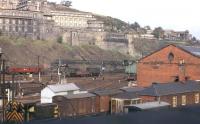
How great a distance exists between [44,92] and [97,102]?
5.01 meters

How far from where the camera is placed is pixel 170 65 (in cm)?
4441

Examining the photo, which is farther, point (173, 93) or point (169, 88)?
point (169, 88)

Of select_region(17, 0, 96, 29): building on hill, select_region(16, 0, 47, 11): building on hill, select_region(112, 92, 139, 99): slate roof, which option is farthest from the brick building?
select_region(16, 0, 47, 11): building on hill

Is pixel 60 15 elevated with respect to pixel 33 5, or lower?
lower

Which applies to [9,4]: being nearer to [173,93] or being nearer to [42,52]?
[42,52]

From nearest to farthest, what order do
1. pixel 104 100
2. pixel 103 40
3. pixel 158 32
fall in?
pixel 104 100 < pixel 103 40 < pixel 158 32

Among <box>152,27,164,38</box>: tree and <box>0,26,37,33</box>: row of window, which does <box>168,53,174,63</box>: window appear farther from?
<box>152,27,164,38</box>: tree

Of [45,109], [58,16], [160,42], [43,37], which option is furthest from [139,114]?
[160,42]

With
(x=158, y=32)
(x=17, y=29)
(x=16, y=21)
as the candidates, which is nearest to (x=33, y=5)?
(x=17, y=29)

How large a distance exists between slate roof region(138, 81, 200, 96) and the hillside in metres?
64.3

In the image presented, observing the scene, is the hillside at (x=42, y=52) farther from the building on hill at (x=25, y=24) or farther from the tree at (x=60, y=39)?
the building on hill at (x=25, y=24)

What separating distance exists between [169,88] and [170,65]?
40.0 feet

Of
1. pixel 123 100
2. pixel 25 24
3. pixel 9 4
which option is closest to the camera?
pixel 123 100

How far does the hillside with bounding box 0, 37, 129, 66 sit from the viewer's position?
101 m
